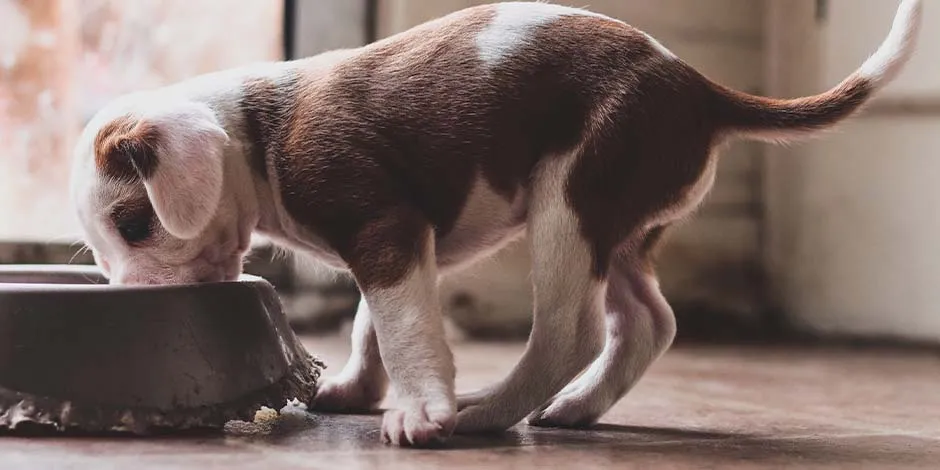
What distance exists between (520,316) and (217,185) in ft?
6.67

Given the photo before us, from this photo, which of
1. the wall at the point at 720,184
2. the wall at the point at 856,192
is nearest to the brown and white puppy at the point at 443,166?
the wall at the point at 856,192

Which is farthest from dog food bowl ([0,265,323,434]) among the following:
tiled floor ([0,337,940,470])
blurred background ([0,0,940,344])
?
blurred background ([0,0,940,344])

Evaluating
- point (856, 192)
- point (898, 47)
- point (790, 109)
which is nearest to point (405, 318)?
point (790, 109)

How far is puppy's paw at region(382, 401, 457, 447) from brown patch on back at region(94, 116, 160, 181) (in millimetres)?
442

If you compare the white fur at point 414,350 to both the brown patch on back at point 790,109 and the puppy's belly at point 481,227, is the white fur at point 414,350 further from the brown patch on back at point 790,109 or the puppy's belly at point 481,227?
the brown patch on back at point 790,109

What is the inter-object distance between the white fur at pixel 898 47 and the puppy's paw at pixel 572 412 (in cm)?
59

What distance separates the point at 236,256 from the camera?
1.72 meters

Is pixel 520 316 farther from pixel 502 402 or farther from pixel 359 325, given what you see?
pixel 502 402

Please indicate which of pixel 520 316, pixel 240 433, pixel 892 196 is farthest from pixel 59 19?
pixel 892 196

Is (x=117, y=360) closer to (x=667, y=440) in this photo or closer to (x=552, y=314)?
(x=552, y=314)

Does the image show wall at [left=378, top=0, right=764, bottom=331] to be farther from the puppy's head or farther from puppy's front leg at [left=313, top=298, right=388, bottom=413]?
the puppy's head

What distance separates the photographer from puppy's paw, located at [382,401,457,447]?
1456mm

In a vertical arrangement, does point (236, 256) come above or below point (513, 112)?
below

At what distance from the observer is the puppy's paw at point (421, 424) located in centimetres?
146
